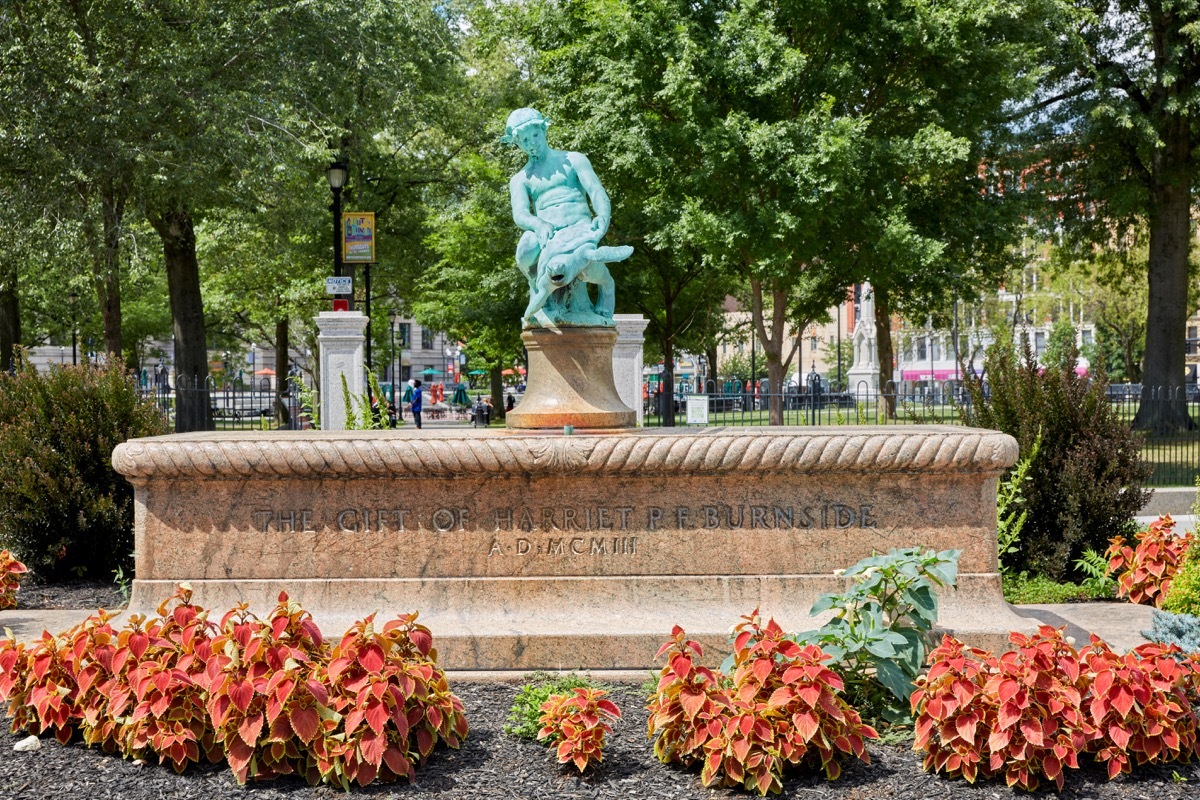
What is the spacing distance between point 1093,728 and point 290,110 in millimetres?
19128

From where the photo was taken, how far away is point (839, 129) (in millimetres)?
21375

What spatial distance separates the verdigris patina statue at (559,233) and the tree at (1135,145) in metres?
20.8

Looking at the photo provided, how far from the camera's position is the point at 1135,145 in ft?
85.4

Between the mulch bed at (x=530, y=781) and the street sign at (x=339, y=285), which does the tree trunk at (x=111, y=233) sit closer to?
the street sign at (x=339, y=285)

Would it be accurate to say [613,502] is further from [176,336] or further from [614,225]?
[614,225]

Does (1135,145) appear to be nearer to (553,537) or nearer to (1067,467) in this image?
(1067,467)

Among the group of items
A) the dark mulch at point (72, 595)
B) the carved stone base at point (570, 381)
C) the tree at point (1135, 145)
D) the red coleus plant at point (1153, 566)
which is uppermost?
the tree at point (1135, 145)

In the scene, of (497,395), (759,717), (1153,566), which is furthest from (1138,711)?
(497,395)

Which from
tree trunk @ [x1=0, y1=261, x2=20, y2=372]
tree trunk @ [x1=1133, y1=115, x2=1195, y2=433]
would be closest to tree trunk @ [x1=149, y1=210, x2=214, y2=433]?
tree trunk @ [x1=0, y1=261, x2=20, y2=372]

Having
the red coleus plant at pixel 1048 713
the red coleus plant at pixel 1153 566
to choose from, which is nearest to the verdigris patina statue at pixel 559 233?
the red coleus plant at pixel 1048 713

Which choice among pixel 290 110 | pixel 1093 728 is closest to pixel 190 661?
pixel 1093 728

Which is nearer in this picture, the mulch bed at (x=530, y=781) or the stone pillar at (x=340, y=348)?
the mulch bed at (x=530, y=781)

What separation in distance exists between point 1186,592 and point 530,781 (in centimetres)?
425

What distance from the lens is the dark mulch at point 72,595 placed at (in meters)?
8.57
